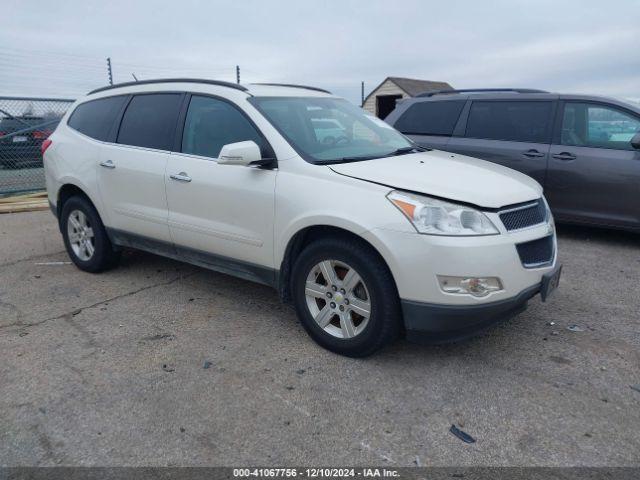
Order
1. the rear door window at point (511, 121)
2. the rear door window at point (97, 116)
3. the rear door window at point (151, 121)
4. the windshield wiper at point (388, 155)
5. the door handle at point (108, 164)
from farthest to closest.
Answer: the rear door window at point (511, 121)
the rear door window at point (97, 116)
the door handle at point (108, 164)
the rear door window at point (151, 121)
the windshield wiper at point (388, 155)

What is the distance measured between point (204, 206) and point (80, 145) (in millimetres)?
1876

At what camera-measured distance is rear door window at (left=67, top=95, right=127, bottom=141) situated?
16.0ft

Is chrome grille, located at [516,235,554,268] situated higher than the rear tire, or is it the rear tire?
chrome grille, located at [516,235,554,268]

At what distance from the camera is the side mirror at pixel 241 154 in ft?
11.3

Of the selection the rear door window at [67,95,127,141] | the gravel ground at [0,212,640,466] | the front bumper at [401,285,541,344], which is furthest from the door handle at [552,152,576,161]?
the rear door window at [67,95,127,141]

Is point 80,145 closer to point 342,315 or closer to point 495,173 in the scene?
point 342,315

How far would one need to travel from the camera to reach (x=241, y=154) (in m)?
3.46

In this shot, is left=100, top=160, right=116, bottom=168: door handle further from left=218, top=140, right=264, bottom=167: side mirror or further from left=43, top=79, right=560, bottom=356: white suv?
left=218, top=140, right=264, bottom=167: side mirror

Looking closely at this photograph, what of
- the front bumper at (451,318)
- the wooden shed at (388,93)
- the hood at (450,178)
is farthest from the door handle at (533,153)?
the wooden shed at (388,93)

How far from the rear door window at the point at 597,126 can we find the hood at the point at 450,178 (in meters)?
2.81

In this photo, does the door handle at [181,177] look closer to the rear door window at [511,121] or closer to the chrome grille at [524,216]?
the chrome grille at [524,216]

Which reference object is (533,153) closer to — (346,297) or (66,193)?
(346,297)

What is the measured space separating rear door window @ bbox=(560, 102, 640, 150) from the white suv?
2804mm

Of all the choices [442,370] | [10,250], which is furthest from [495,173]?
[10,250]
